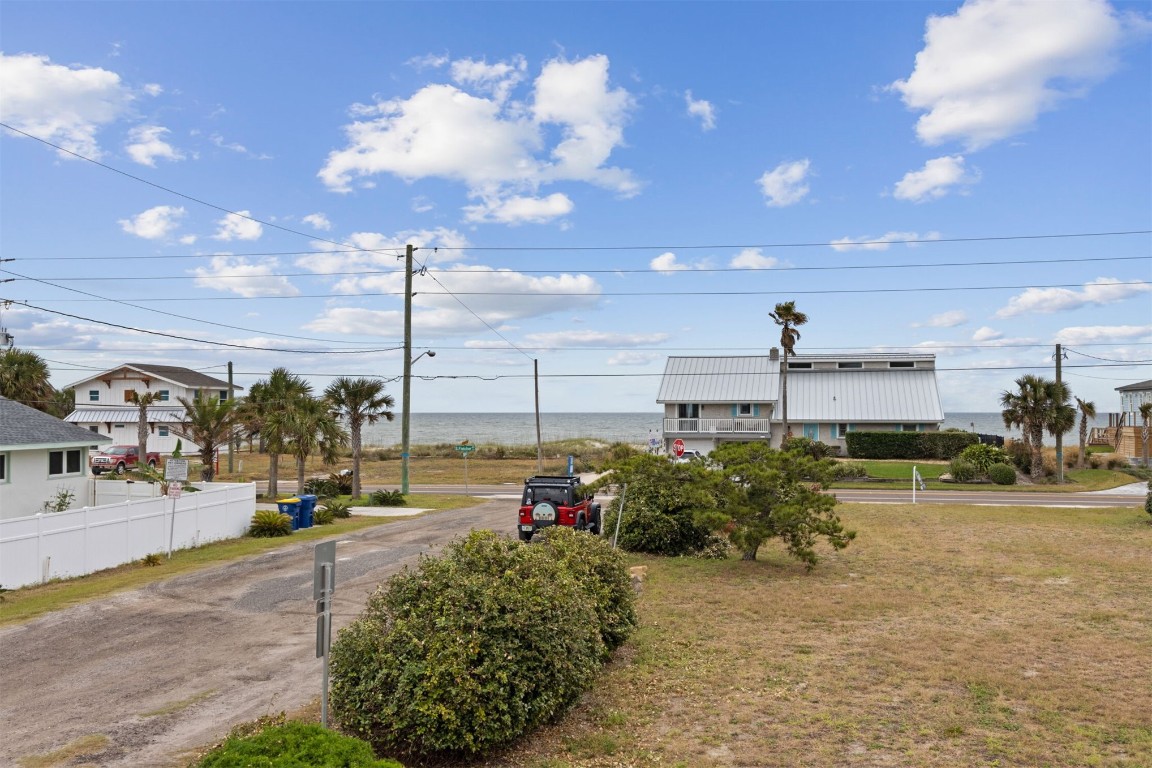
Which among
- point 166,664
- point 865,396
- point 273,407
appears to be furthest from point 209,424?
point 865,396

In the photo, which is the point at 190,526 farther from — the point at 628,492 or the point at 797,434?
the point at 797,434

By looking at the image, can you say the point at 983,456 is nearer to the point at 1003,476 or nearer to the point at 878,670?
the point at 1003,476

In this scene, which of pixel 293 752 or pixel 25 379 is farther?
pixel 25 379

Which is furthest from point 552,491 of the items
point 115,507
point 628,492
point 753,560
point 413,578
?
point 413,578

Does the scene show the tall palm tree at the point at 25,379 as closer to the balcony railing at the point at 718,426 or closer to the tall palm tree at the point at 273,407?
the tall palm tree at the point at 273,407


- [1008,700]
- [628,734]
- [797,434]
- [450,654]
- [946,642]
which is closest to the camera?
[450,654]

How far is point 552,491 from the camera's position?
2145cm

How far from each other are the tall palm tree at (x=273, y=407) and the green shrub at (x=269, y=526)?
301 inches

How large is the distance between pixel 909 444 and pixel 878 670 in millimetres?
43672

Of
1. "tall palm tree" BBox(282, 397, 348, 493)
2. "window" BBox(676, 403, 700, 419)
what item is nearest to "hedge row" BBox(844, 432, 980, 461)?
"window" BBox(676, 403, 700, 419)

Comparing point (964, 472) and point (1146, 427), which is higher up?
point (1146, 427)

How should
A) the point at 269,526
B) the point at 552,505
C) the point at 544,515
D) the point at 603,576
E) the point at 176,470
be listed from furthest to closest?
the point at 269,526 < the point at 552,505 < the point at 544,515 < the point at 176,470 < the point at 603,576

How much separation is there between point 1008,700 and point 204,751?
8512 millimetres

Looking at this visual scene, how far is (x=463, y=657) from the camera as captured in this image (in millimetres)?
7363
